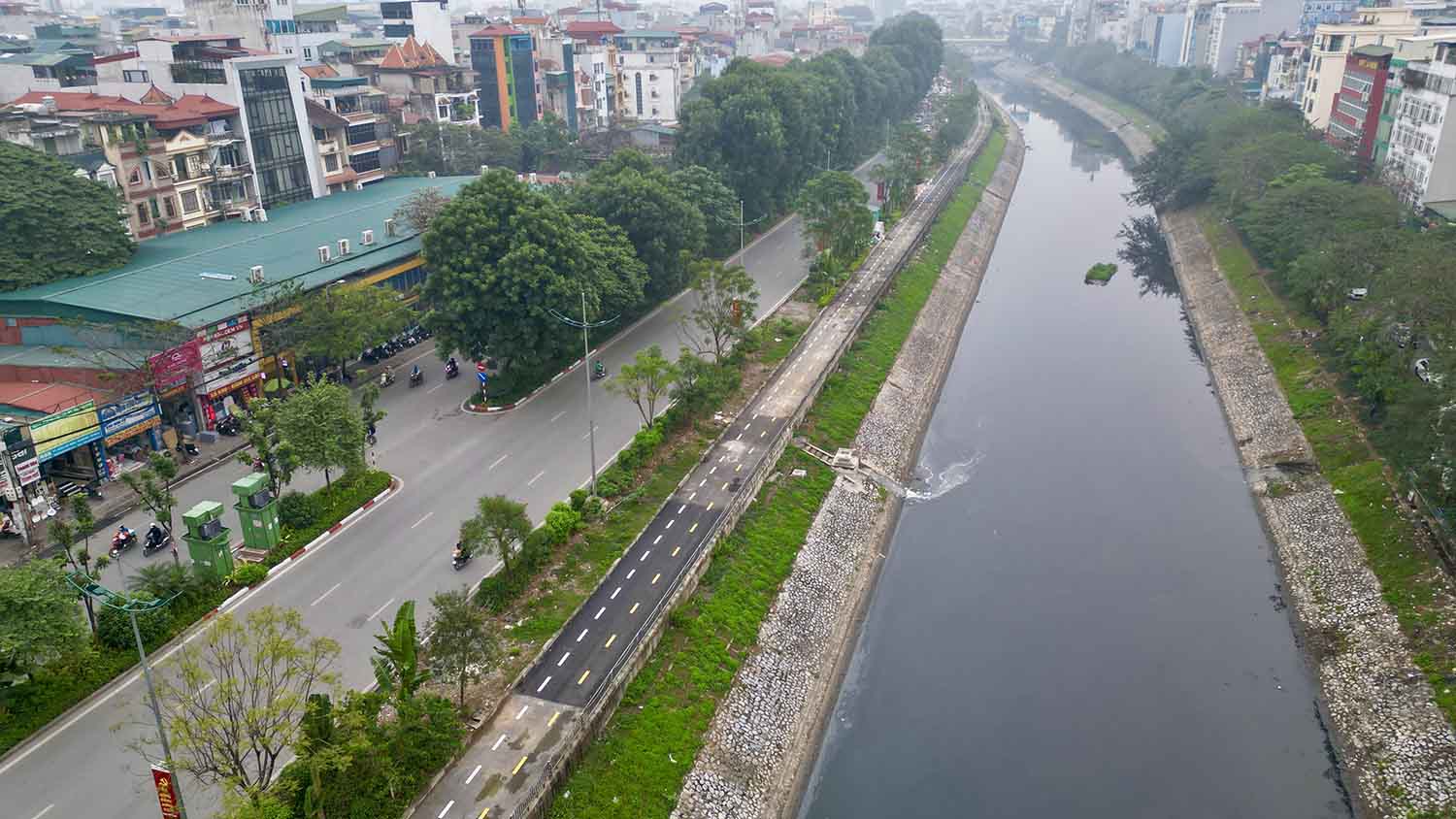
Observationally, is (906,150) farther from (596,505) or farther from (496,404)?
(596,505)

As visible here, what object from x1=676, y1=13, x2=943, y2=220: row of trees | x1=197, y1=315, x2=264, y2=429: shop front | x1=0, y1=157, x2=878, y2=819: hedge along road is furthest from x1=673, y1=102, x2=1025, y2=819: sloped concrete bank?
x1=676, y1=13, x2=943, y2=220: row of trees

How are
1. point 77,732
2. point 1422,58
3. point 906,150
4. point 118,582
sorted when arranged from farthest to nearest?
1. point 906,150
2. point 1422,58
3. point 118,582
4. point 77,732

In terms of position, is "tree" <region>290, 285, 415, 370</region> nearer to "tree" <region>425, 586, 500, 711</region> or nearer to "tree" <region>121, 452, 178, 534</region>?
"tree" <region>121, 452, 178, 534</region>

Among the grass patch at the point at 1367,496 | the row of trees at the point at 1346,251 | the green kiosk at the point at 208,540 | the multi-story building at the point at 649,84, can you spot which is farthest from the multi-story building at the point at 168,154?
the multi-story building at the point at 649,84

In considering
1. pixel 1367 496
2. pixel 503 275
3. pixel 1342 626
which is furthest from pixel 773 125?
pixel 1342 626

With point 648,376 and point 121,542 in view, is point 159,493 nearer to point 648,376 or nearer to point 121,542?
point 121,542

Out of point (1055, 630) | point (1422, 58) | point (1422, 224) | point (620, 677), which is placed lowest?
point (1055, 630)

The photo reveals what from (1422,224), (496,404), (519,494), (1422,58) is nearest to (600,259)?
(496,404)
